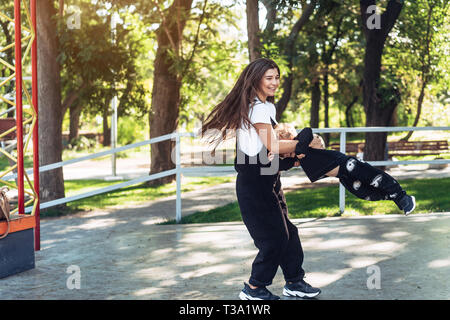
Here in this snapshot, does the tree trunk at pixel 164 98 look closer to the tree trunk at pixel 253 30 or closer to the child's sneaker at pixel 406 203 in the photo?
the tree trunk at pixel 253 30

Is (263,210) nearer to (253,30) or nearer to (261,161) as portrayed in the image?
(261,161)

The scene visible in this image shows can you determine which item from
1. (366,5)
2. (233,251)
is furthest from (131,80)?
(233,251)

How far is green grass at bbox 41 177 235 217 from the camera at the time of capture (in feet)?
40.3

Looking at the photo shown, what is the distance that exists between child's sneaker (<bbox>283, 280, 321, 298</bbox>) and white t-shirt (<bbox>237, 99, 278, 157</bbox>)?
1167mm

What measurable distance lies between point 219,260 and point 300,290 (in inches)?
61.0

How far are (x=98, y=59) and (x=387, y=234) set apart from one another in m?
8.26

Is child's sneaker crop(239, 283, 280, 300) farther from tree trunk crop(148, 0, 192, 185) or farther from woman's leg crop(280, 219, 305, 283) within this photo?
tree trunk crop(148, 0, 192, 185)

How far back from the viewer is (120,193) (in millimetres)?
15117

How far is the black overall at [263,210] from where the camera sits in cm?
450

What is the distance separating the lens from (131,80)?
585 inches

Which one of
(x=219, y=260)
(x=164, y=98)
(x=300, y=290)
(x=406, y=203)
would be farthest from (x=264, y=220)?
(x=164, y=98)

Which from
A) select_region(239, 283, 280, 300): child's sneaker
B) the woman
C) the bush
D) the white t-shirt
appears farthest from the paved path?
the bush

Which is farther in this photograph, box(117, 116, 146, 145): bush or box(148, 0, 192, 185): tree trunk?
box(117, 116, 146, 145): bush
